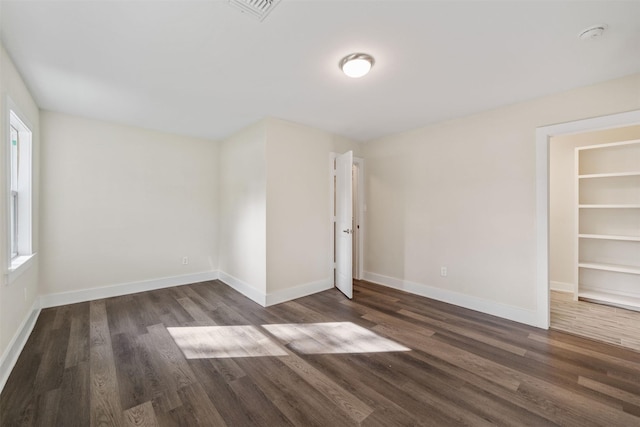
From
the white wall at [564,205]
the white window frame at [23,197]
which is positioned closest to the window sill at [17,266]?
the white window frame at [23,197]

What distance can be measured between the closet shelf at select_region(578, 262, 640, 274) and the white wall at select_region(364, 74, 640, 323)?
145cm

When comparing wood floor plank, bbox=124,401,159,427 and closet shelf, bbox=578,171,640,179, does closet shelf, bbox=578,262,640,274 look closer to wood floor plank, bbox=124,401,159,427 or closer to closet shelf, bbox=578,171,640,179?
closet shelf, bbox=578,171,640,179

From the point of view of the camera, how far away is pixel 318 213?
13.2ft

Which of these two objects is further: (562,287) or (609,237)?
(562,287)

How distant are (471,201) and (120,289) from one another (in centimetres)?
514

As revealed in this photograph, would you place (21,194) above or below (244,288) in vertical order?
above

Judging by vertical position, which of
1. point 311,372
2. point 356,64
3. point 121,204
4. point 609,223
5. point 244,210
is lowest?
point 311,372

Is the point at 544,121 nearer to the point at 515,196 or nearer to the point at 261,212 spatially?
the point at 515,196

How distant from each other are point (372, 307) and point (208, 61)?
10.6 ft

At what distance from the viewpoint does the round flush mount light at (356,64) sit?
2.06 metres

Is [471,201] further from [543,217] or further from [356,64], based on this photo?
[356,64]

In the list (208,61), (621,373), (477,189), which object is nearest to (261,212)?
(208,61)

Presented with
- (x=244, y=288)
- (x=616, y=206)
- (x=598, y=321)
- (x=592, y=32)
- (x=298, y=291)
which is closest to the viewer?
(x=592, y=32)

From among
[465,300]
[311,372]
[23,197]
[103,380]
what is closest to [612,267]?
[465,300]
